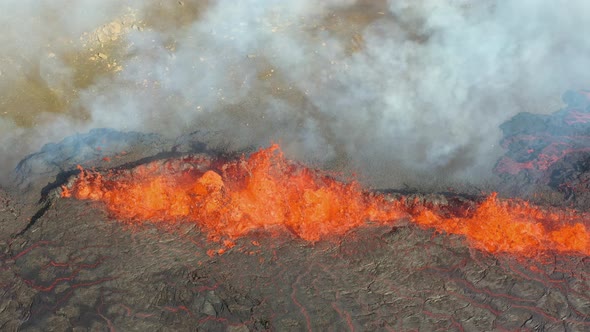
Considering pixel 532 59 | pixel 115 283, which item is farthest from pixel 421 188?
pixel 115 283

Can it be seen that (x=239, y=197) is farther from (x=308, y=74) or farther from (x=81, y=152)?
(x=308, y=74)

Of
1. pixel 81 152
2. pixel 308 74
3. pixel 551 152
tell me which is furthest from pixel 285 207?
pixel 551 152

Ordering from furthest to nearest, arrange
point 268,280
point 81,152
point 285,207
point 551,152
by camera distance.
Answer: point 81,152 < point 551,152 < point 285,207 < point 268,280

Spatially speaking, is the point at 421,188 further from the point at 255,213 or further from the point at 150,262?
the point at 150,262

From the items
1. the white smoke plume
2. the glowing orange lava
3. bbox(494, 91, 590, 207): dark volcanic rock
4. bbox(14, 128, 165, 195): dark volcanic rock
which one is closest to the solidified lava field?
the glowing orange lava

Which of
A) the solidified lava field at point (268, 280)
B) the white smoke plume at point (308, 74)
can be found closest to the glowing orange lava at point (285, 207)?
the solidified lava field at point (268, 280)

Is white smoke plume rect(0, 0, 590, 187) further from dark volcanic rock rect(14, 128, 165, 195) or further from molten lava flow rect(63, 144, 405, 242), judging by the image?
molten lava flow rect(63, 144, 405, 242)
